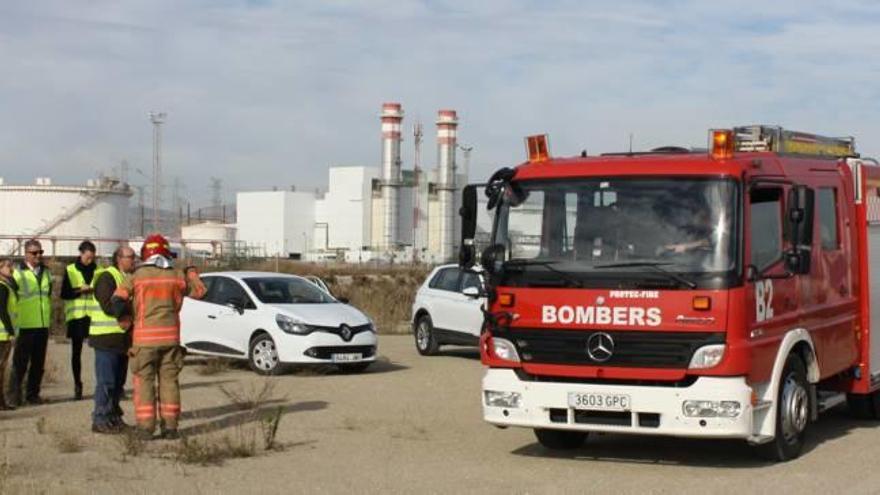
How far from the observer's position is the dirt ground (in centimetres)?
960

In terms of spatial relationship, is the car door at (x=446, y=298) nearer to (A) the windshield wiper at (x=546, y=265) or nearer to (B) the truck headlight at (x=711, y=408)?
(A) the windshield wiper at (x=546, y=265)

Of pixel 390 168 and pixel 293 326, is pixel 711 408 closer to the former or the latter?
pixel 293 326

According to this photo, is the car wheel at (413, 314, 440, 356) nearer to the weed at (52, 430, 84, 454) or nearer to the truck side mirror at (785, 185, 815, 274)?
the weed at (52, 430, 84, 454)

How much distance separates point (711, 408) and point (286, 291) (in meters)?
10.6

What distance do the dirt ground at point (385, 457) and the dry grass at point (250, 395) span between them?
0.25ft

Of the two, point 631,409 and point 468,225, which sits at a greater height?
point 468,225

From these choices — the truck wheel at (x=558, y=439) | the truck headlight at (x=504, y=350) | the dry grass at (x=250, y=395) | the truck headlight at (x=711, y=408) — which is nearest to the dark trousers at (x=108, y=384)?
the dry grass at (x=250, y=395)

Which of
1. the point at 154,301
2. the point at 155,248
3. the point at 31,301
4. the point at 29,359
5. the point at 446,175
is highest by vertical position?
the point at 446,175

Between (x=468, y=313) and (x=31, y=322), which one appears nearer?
(x=31, y=322)

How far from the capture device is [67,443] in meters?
11.1

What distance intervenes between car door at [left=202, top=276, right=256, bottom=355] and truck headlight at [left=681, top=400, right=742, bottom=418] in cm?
991

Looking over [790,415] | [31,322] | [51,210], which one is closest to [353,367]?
[31,322]

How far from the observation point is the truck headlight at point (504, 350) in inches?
417

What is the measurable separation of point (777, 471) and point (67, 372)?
39.5ft
